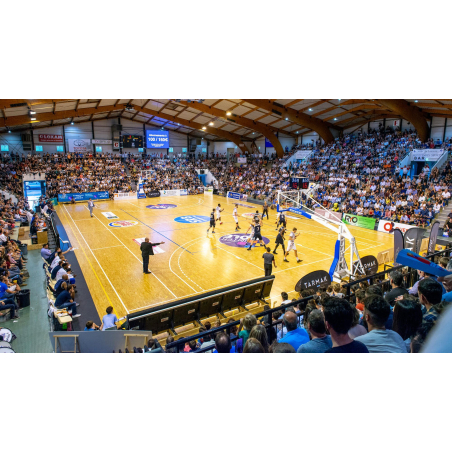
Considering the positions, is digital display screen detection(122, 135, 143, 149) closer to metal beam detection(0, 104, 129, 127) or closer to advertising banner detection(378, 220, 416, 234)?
metal beam detection(0, 104, 129, 127)

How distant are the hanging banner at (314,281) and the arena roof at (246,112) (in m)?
16.8

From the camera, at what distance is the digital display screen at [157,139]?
140ft

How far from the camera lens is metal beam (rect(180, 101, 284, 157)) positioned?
30.6 metres

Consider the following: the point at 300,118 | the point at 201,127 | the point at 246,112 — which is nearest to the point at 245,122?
the point at 246,112

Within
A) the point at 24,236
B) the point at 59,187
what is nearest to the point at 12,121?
the point at 59,187

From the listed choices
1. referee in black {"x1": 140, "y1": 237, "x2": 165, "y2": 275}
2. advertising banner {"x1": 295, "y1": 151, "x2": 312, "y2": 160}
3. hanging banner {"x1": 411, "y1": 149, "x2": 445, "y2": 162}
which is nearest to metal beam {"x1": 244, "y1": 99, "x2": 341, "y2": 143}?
advertising banner {"x1": 295, "y1": 151, "x2": 312, "y2": 160}

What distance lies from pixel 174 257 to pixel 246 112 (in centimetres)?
2191

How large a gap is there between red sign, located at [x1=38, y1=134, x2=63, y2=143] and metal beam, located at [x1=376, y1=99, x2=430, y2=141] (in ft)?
113

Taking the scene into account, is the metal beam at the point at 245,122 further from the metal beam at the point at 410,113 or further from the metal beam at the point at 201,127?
the metal beam at the point at 410,113

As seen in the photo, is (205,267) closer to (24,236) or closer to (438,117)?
(24,236)

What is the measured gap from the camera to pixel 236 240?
17469 millimetres

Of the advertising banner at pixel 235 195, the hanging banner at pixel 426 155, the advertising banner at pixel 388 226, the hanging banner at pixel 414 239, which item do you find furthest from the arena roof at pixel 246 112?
the hanging banner at pixel 414 239

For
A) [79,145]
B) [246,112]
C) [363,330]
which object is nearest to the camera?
[363,330]

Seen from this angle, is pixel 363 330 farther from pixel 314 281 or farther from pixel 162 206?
pixel 162 206
